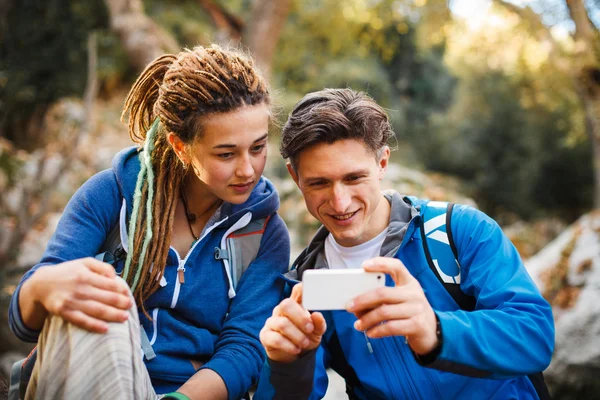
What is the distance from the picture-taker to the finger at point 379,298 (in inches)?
61.3

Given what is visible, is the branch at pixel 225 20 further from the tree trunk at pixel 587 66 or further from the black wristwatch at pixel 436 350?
the black wristwatch at pixel 436 350

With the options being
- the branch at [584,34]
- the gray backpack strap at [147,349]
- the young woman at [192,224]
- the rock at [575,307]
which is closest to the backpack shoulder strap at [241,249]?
the young woman at [192,224]

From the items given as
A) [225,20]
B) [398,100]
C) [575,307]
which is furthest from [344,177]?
[398,100]

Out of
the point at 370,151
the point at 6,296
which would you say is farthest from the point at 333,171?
the point at 6,296

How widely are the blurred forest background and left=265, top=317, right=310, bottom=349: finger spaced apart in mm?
1191

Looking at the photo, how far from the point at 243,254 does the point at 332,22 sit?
8537 mm

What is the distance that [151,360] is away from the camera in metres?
2.21

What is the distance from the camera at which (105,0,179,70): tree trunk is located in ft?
22.0

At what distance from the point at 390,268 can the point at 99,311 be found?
89 centimetres

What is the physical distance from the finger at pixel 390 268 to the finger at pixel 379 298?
4cm

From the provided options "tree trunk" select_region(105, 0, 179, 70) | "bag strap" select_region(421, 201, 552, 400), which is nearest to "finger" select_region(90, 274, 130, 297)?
"bag strap" select_region(421, 201, 552, 400)

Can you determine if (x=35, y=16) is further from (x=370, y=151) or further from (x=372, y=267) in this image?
(x=372, y=267)

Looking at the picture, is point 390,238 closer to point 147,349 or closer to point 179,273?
point 179,273

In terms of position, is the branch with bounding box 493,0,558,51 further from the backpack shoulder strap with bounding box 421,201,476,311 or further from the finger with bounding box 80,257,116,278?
A: the finger with bounding box 80,257,116,278
